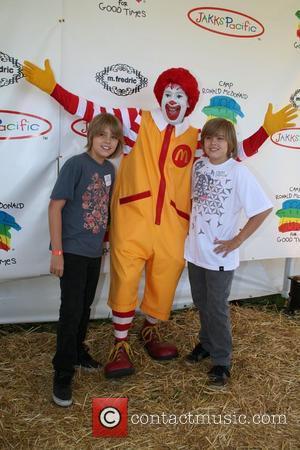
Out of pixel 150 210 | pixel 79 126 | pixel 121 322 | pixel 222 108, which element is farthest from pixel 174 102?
pixel 121 322

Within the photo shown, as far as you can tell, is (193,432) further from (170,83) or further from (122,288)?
(170,83)

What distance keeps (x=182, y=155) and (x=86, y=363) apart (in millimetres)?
1254

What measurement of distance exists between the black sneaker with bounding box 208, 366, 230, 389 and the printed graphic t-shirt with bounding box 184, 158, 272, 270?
1.89 ft

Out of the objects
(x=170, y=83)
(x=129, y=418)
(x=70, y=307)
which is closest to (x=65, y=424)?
(x=129, y=418)

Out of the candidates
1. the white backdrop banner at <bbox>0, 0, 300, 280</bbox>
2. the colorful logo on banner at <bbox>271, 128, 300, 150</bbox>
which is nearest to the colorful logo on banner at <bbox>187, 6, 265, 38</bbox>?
the white backdrop banner at <bbox>0, 0, 300, 280</bbox>

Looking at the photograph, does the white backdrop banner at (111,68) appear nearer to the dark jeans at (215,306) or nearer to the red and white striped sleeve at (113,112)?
the red and white striped sleeve at (113,112)

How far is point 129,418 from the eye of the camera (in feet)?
6.84

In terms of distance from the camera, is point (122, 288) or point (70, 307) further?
point (122, 288)

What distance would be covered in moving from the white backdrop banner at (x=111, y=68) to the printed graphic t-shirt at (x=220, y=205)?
0.80m

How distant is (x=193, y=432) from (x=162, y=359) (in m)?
0.62

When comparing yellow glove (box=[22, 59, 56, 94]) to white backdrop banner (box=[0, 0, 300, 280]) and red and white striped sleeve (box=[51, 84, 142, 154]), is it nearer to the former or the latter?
red and white striped sleeve (box=[51, 84, 142, 154])

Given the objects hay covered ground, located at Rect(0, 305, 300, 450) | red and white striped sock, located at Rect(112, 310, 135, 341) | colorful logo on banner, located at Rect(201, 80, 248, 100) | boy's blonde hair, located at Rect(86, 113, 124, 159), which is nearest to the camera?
hay covered ground, located at Rect(0, 305, 300, 450)

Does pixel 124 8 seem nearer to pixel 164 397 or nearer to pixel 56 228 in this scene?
pixel 56 228

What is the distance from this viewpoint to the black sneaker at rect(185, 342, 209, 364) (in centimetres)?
258
